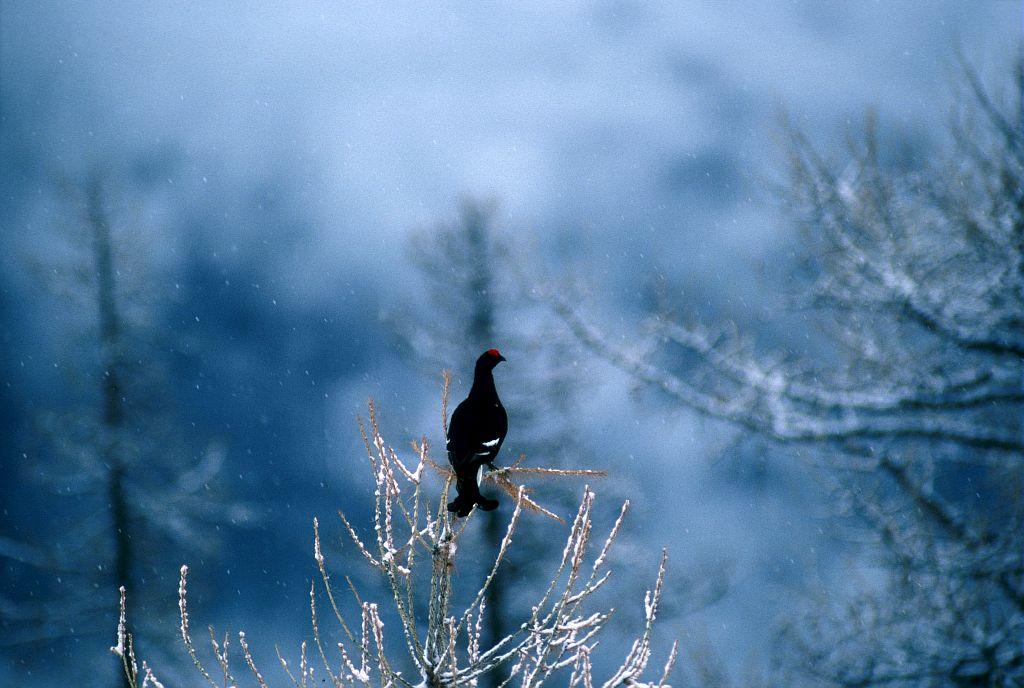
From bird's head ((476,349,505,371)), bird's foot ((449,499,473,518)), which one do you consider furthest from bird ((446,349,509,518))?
bird's head ((476,349,505,371))

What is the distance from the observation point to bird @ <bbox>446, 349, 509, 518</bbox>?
300 centimetres

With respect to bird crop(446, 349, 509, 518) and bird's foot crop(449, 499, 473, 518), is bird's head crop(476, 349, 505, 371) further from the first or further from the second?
bird's foot crop(449, 499, 473, 518)

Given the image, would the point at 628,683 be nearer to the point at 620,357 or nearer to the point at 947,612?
the point at 947,612

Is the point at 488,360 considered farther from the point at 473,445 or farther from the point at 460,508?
the point at 460,508

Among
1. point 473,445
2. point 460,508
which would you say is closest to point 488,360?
point 473,445

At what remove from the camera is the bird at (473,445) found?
300 centimetres

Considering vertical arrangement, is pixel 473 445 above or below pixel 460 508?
above

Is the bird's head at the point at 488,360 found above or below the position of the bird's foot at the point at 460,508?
above

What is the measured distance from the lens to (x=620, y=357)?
11781 mm

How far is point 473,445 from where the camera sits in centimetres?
313

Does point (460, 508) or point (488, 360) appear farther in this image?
point (488, 360)

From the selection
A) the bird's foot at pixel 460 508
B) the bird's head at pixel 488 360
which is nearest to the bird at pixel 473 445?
the bird's foot at pixel 460 508

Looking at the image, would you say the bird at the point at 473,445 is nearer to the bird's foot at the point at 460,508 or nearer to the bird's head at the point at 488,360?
the bird's foot at the point at 460,508

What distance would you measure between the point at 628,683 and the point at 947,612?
6.80m
